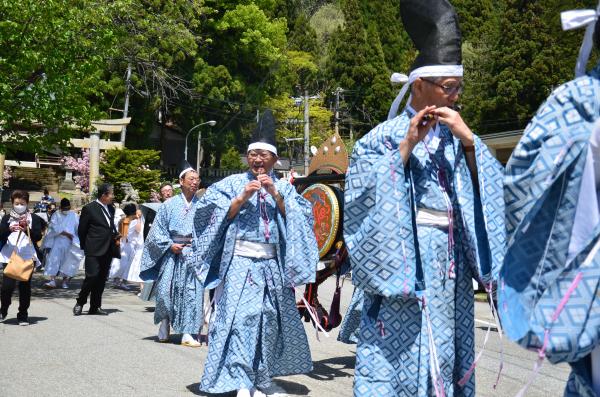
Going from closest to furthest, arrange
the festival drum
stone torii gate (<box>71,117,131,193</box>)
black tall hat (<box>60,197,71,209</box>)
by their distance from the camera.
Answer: the festival drum → black tall hat (<box>60,197,71,209</box>) → stone torii gate (<box>71,117,131,193</box>)

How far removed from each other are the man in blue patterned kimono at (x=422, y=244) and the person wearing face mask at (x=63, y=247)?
1276cm

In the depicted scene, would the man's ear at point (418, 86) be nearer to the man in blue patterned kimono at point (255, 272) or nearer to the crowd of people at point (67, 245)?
the man in blue patterned kimono at point (255, 272)

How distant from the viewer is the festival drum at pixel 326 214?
7.91 meters

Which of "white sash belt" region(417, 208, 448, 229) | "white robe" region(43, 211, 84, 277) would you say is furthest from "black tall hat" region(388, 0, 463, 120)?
"white robe" region(43, 211, 84, 277)

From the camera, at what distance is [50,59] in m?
13.8

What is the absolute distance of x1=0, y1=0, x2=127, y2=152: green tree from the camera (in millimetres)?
13570

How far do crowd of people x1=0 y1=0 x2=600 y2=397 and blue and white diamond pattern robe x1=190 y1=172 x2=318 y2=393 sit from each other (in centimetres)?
1

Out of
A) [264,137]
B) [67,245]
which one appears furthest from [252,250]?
[67,245]

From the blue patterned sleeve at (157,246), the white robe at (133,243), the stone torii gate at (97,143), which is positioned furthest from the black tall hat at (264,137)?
the stone torii gate at (97,143)

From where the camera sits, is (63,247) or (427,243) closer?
(427,243)

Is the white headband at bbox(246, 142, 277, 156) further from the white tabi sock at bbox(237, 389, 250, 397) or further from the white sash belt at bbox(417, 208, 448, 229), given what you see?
the white sash belt at bbox(417, 208, 448, 229)

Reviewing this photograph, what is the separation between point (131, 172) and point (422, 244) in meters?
28.8

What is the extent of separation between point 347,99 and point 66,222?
4520 centimetres

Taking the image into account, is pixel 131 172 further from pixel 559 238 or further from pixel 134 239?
pixel 559 238
